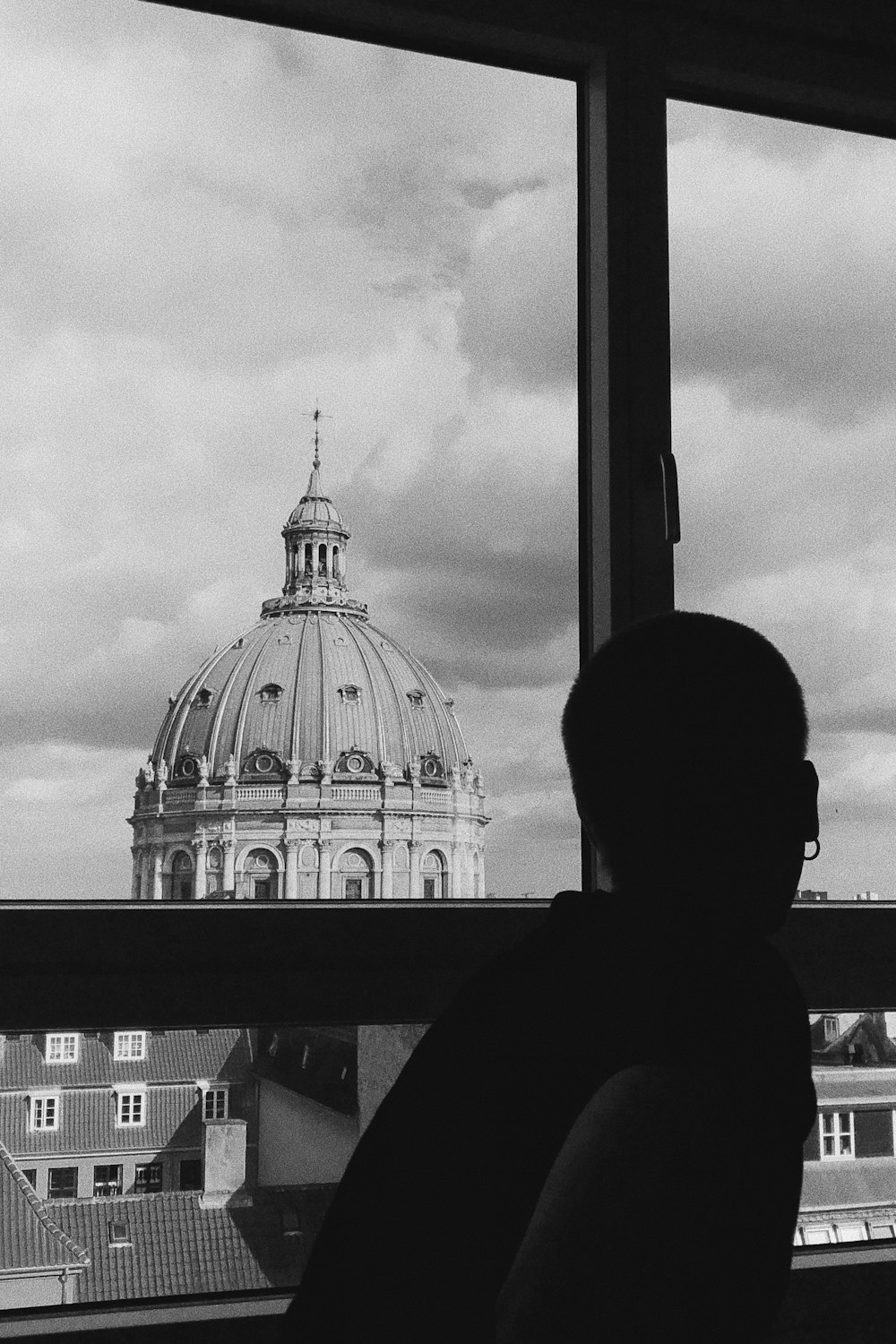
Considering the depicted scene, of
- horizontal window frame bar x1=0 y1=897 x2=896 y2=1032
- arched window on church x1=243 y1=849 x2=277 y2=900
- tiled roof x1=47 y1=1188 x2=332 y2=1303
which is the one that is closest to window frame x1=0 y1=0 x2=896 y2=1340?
horizontal window frame bar x1=0 y1=897 x2=896 y2=1032

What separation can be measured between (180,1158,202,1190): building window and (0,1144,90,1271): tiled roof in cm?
15

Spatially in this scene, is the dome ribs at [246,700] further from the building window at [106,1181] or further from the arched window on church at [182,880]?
the building window at [106,1181]

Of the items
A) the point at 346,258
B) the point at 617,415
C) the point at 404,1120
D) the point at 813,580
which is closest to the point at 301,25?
the point at 346,258

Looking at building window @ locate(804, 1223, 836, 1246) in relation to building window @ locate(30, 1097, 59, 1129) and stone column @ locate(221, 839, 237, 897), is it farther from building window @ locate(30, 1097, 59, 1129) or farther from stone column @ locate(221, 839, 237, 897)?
building window @ locate(30, 1097, 59, 1129)

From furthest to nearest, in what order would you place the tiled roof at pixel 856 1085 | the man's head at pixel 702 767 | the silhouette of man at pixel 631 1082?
the tiled roof at pixel 856 1085 → the man's head at pixel 702 767 → the silhouette of man at pixel 631 1082

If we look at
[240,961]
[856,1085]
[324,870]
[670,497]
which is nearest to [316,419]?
[670,497]

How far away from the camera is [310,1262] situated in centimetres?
65

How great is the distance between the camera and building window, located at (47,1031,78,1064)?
156cm

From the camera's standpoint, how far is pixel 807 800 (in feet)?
2.37

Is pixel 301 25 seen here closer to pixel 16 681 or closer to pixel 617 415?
pixel 617 415

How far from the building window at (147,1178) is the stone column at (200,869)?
1.17 ft

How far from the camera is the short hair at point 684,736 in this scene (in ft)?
2.28

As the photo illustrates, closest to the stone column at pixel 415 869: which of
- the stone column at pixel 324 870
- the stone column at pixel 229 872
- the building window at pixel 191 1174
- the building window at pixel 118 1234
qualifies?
the stone column at pixel 324 870

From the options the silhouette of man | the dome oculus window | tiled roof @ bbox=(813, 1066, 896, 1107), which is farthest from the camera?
the dome oculus window
